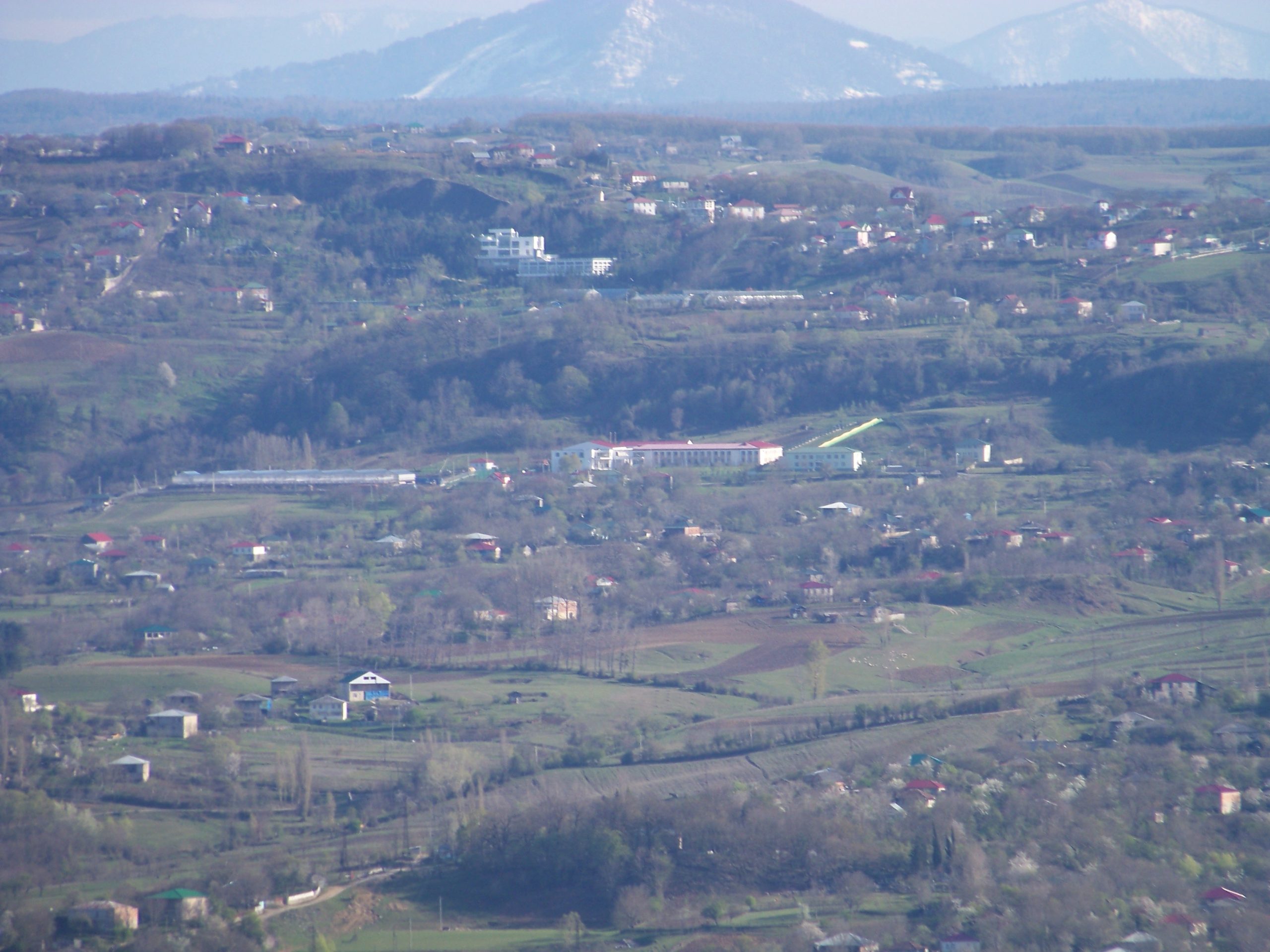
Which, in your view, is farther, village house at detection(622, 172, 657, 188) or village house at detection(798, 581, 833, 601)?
village house at detection(622, 172, 657, 188)

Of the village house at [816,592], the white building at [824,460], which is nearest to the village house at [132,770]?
the village house at [816,592]

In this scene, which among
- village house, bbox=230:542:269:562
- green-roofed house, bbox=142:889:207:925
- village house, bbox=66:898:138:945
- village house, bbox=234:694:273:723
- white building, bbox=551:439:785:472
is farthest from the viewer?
white building, bbox=551:439:785:472

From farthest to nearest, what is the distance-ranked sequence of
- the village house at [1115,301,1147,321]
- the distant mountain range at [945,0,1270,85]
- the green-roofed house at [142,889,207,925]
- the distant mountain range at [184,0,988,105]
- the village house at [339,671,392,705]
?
1. the distant mountain range at [945,0,1270,85]
2. the distant mountain range at [184,0,988,105]
3. the village house at [1115,301,1147,321]
4. the village house at [339,671,392,705]
5. the green-roofed house at [142,889,207,925]

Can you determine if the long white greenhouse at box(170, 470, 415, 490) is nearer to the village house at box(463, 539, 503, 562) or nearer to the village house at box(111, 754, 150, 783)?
the village house at box(463, 539, 503, 562)

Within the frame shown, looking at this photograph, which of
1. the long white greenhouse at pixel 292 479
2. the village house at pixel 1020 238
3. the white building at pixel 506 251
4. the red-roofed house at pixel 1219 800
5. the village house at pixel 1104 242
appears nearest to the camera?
the red-roofed house at pixel 1219 800

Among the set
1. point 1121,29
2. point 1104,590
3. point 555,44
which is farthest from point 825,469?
point 1121,29

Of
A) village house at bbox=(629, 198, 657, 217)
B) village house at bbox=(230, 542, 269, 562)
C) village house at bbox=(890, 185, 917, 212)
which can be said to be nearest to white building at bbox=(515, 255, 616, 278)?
village house at bbox=(629, 198, 657, 217)

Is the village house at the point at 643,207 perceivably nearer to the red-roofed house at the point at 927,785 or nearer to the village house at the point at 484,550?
the village house at the point at 484,550

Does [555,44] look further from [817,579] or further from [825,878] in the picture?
[825,878]
